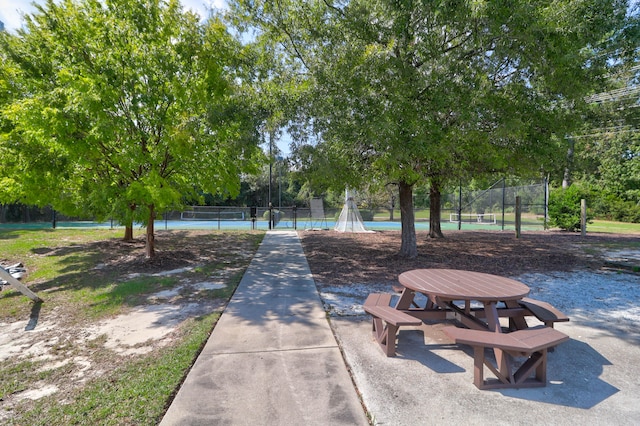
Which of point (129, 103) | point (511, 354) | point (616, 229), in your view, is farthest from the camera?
point (616, 229)

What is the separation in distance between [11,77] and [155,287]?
309 inches

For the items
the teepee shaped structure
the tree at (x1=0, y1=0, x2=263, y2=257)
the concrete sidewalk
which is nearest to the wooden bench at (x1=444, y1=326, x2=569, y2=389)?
the concrete sidewalk

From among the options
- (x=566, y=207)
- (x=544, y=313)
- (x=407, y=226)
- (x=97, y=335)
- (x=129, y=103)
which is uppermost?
(x=129, y=103)

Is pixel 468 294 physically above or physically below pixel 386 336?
above

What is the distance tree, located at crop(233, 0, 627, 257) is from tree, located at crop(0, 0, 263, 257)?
5.66ft

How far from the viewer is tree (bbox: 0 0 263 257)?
7.05 m

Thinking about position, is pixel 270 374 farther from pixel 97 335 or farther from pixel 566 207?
pixel 566 207

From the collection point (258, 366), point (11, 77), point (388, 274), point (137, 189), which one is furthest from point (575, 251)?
point (11, 77)

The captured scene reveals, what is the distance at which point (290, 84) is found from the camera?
821cm

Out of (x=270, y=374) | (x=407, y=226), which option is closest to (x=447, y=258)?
(x=407, y=226)

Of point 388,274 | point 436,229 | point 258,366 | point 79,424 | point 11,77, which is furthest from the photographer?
point 436,229

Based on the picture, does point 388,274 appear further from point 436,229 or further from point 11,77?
point 11,77

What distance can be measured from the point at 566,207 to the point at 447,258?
507 inches

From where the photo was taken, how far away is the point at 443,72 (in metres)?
6.75
